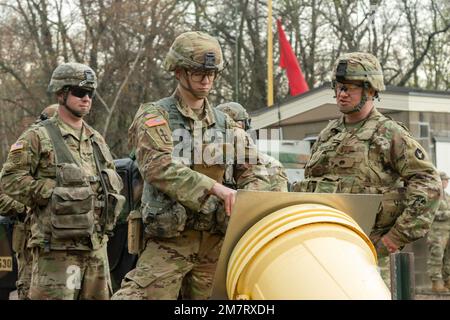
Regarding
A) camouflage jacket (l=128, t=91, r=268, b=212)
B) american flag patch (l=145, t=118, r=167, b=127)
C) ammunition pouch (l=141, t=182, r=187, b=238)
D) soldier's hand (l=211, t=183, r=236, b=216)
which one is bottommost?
ammunition pouch (l=141, t=182, r=187, b=238)

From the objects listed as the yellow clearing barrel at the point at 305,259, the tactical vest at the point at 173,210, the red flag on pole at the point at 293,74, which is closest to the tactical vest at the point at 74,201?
the tactical vest at the point at 173,210

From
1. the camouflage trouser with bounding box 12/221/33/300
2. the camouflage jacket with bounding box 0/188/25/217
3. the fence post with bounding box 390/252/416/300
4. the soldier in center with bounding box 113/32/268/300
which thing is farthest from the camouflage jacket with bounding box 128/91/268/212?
the camouflage jacket with bounding box 0/188/25/217

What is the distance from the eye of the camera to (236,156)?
495 cm

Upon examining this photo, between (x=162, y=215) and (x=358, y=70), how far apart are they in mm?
1787

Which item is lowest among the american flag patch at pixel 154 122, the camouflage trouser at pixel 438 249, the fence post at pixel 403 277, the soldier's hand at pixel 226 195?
the camouflage trouser at pixel 438 249

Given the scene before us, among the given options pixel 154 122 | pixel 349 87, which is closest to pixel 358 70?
pixel 349 87

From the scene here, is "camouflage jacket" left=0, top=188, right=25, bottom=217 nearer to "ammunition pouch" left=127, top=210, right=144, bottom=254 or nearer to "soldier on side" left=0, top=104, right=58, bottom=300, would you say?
"soldier on side" left=0, top=104, right=58, bottom=300

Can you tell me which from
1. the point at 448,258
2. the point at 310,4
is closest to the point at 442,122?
the point at 448,258

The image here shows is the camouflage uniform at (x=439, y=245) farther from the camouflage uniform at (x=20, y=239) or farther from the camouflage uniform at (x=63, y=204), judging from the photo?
the camouflage uniform at (x=63, y=204)

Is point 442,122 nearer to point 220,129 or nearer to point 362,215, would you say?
point 220,129

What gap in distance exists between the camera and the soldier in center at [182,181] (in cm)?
454

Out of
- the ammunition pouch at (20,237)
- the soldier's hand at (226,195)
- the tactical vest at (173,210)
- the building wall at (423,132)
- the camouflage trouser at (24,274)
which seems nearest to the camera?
the soldier's hand at (226,195)

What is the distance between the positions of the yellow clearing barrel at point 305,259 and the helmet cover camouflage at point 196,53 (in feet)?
6.30

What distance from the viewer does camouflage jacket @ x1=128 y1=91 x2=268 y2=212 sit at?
4422 millimetres
